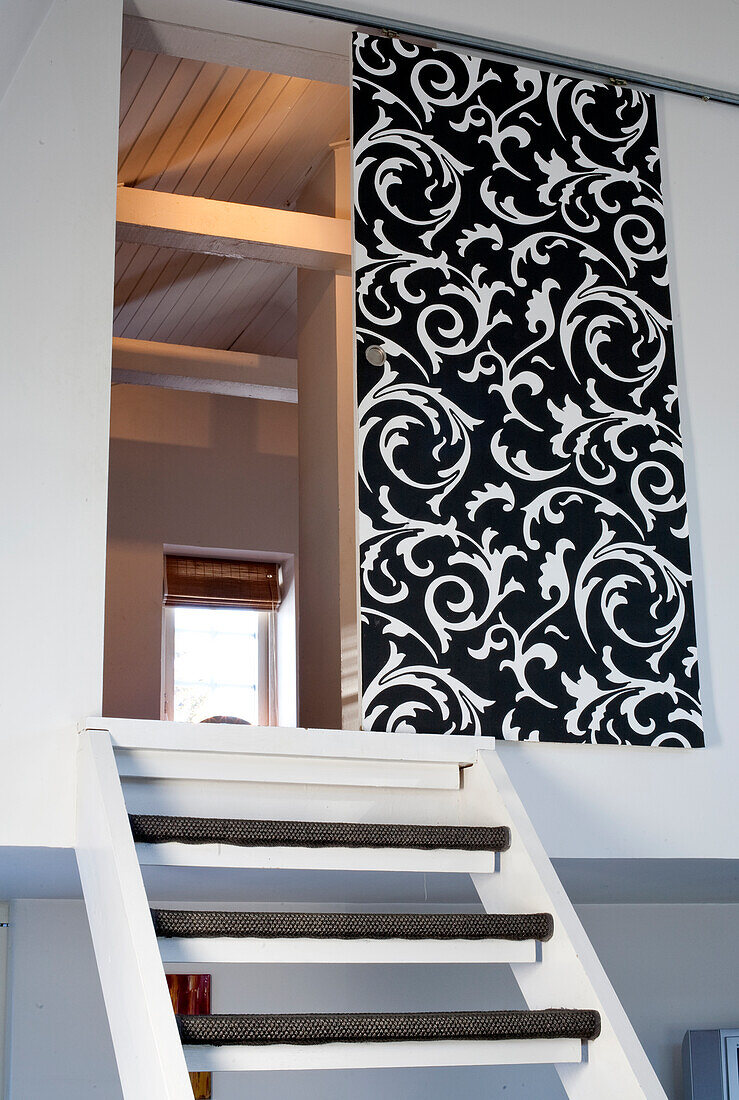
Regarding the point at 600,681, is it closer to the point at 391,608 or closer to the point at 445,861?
the point at 391,608

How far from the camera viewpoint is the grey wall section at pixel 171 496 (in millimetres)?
6465

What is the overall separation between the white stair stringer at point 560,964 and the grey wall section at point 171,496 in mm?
3900

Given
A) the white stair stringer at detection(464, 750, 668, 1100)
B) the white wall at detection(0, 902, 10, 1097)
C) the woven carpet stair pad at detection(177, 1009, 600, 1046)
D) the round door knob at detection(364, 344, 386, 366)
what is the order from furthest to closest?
the white wall at detection(0, 902, 10, 1097) < the round door knob at detection(364, 344, 386, 366) < the white stair stringer at detection(464, 750, 668, 1100) < the woven carpet stair pad at detection(177, 1009, 600, 1046)

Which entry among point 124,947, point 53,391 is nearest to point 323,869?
point 124,947

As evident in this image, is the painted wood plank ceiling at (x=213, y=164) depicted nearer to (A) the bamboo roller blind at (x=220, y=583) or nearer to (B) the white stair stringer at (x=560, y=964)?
(A) the bamboo roller blind at (x=220, y=583)

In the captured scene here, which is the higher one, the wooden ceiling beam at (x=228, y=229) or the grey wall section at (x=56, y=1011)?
the wooden ceiling beam at (x=228, y=229)

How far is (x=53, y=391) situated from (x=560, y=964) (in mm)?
1741

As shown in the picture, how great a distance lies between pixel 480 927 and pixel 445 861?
198 mm

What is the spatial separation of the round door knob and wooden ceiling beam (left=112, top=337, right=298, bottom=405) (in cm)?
266

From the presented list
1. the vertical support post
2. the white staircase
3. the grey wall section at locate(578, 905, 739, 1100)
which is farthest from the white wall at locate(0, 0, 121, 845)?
the grey wall section at locate(578, 905, 739, 1100)

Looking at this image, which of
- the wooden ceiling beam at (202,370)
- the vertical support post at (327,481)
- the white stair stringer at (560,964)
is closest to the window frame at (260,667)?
the wooden ceiling beam at (202,370)

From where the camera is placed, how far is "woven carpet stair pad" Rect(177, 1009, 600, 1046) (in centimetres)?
198

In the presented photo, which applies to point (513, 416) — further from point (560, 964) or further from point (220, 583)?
point (220, 583)

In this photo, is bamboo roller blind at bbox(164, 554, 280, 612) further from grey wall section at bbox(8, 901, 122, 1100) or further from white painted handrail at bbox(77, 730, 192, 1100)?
white painted handrail at bbox(77, 730, 192, 1100)
